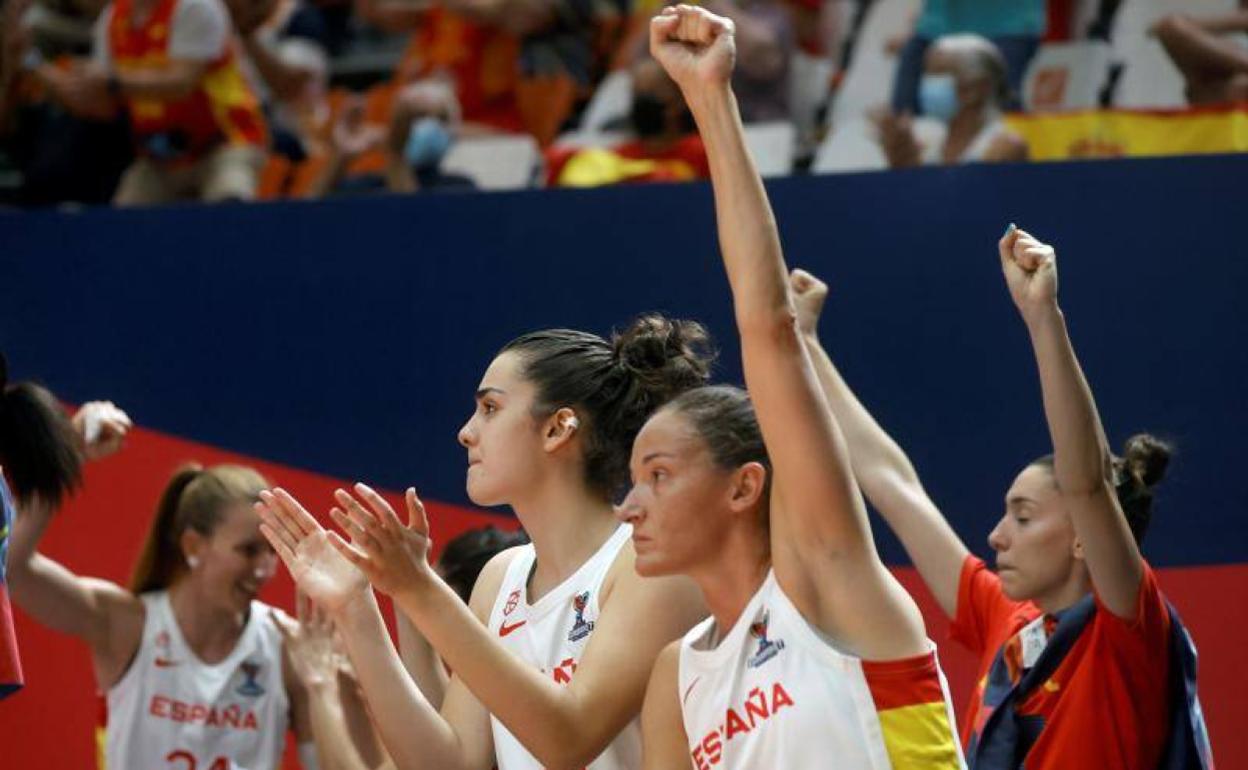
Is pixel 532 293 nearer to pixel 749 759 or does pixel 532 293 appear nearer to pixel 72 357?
pixel 72 357

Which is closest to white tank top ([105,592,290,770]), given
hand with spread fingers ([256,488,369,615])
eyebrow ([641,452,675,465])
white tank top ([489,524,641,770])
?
white tank top ([489,524,641,770])

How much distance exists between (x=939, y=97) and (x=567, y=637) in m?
2.81

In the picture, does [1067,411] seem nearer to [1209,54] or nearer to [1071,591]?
[1071,591]

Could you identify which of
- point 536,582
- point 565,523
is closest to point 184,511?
point 536,582

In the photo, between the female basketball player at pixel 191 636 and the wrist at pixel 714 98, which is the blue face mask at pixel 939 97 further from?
the wrist at pixel 714 98

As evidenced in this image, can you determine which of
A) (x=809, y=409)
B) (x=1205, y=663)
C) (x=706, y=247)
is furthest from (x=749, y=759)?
(x=706, y=247)

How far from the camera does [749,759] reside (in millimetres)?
2412

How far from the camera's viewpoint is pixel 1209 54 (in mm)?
4984

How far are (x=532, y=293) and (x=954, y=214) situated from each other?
1.03 meters

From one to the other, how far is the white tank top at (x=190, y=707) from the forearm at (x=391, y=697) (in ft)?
5.39

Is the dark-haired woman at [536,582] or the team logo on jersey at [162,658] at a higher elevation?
the dark-haired woman at [536,582]

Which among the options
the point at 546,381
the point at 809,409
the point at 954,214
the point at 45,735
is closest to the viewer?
the point at 809,409

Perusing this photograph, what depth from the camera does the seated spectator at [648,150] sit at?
524 cm

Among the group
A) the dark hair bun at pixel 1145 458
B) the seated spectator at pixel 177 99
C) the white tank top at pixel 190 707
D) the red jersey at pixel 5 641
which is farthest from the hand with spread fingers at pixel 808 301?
the seated spectator at pixel 177 99
